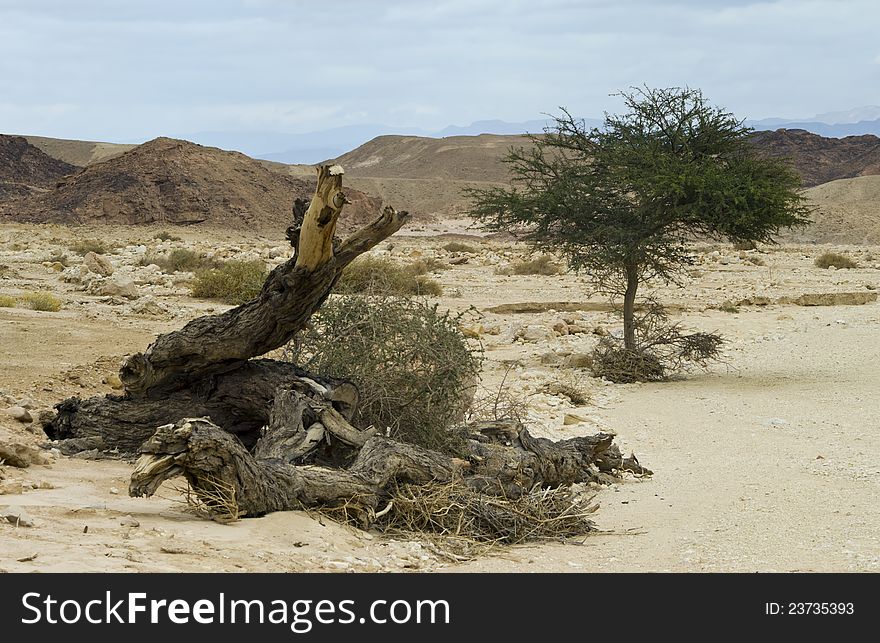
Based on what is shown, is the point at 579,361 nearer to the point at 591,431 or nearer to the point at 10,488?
the point at 591,431

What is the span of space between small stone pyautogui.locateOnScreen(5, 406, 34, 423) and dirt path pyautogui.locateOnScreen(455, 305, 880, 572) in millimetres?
4365

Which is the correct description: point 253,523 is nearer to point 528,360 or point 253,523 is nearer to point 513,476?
point 513,476

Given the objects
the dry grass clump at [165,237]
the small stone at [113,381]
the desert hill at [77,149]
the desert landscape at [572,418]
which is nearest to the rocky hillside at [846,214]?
the desert landscape at [572,418]

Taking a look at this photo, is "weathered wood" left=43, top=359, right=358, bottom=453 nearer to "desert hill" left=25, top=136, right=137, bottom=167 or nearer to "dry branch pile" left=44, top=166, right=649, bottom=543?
"dry branch pile" left=44, top=166, right=649, bottom=543

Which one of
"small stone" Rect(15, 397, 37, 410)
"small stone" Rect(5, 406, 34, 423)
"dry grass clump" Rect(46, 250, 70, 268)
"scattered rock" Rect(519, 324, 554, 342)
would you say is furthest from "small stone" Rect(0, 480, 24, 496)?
"dry grass clump" Rect(46, 250, 70, 268)

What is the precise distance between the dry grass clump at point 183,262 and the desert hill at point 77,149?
228 feet

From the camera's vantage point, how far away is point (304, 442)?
6516 mm

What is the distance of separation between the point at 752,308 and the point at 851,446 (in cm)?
1311

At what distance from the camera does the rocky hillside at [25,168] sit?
6581cm

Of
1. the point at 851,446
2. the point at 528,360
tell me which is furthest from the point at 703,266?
the point at 851,446

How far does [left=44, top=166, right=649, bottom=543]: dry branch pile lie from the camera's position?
18.4 ft

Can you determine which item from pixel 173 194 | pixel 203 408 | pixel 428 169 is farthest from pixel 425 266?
pixel 428 169

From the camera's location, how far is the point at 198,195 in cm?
5209

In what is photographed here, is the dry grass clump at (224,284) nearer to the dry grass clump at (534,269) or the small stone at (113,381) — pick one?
the small stone at (113,381)
